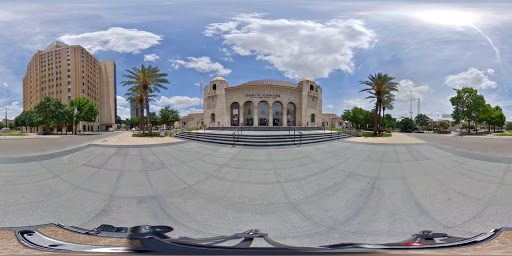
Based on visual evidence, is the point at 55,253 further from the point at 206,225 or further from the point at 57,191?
the point at 57,191

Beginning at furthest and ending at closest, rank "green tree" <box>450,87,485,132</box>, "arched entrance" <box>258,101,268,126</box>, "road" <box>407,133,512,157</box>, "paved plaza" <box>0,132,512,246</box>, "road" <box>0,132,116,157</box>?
"arched entrance" <box>258,101,268,126</box> < "green tree" <box>450,87,485,132</box> < "road" <box>407,133,512,157</box> < "road" <box>0,132,116,157</box> < "paved plaza" <box>0,132,512,246</box>

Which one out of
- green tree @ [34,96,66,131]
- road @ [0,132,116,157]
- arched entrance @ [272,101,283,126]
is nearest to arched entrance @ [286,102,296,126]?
arched entrance @ [272,101,283,126]

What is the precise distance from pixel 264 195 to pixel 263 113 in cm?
2951

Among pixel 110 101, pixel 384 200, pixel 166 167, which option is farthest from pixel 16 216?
pixel 110 101

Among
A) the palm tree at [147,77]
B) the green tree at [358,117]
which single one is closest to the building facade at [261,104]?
the green tree at [358,117]

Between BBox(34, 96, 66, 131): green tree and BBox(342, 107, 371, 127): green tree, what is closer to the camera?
BBox(34, 96, 66, 131): green tree

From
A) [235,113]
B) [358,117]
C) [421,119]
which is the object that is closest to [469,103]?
[358,117]

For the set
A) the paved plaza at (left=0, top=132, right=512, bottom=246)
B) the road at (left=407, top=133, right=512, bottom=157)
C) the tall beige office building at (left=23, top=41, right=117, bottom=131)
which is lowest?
the paved plaza at (left=0, top=132, right=512, bottom=246)

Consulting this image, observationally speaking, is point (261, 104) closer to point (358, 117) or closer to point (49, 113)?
point (358, 117)

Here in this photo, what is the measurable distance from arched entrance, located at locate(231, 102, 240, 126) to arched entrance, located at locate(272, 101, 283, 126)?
6218mm

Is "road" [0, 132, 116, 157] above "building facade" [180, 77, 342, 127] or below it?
below

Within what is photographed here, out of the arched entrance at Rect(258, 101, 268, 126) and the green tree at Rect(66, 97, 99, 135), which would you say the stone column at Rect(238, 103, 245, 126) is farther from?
the green tree at Rect(66, 97, 99, 135)

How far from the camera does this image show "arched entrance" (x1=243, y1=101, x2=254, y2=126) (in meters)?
32.8

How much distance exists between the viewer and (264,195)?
3.70 metres
